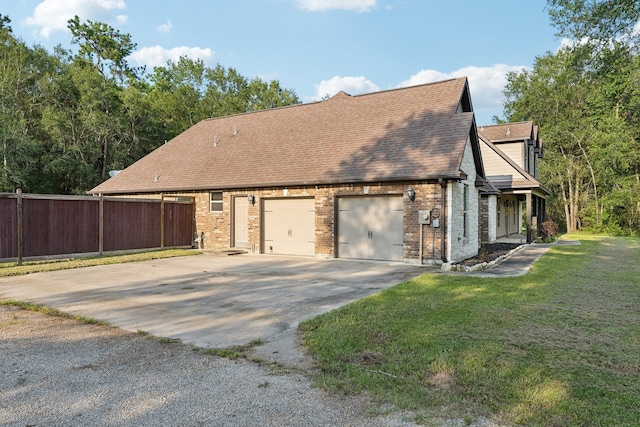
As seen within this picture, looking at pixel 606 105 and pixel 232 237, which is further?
pixel 606 105

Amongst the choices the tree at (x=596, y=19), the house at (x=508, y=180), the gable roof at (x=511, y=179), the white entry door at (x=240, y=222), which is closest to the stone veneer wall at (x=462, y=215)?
the house at (x=508, y=180)

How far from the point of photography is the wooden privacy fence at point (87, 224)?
12180mm

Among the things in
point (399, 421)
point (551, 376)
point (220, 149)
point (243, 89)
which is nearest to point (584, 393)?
point (551, 376)

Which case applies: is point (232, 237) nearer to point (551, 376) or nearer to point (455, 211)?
point (455, 211)

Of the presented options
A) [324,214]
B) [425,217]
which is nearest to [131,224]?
[324,214]

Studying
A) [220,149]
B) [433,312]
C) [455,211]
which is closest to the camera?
[433,312]

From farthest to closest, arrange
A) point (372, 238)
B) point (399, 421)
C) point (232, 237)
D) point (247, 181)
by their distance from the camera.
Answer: point (232, 237), point (247, 181), point (372, 238), point (399, 421)

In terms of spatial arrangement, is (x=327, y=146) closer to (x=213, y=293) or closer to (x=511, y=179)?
(x=213, y=293)

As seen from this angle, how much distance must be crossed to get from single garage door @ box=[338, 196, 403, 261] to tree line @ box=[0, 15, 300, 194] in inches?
787

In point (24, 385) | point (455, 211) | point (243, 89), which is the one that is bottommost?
point (24, 385)

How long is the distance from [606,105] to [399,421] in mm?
34831

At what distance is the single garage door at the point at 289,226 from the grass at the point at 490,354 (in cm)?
718

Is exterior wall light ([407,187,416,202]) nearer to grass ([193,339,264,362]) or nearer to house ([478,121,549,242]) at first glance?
house ([478,121,549,242])

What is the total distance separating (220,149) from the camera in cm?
1902
